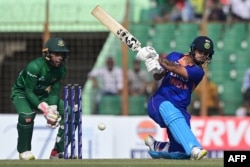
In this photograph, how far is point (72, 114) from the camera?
11.8m

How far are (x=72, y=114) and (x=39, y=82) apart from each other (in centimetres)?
95

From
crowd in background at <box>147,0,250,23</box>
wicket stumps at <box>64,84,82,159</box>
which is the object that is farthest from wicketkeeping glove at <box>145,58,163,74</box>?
crowd in background at <box>147,0,250,23</box>

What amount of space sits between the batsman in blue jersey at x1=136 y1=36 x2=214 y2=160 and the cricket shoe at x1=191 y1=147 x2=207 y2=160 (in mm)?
83

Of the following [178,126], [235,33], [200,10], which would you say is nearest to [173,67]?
[178,126]

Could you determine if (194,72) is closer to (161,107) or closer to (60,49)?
(161,107)

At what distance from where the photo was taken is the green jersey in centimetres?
1234

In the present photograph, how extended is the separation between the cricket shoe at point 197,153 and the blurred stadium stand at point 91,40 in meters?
6.48

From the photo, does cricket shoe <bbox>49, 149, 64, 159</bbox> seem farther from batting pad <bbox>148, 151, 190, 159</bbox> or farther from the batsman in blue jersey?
batting pad <bbox>148, 151, 190, 159</bbox>

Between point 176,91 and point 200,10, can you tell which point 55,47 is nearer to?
point 176,91

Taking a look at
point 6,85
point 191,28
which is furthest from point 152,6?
point 6,85

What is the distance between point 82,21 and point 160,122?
6291 mm

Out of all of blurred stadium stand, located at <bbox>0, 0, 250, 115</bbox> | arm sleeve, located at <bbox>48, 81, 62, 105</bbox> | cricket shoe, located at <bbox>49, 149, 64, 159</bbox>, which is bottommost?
cricket shoe, located at <bbox>49, 149, 64, 159</bbox>

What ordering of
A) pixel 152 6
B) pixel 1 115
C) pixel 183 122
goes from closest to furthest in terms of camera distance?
pixel 183 122
pixel 1 115
pixel 152 6

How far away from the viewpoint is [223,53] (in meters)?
17.9
